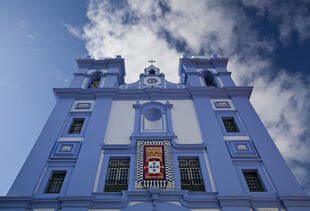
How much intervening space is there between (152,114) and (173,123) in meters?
2.22

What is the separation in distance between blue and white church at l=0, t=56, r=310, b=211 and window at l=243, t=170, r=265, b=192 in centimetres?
5

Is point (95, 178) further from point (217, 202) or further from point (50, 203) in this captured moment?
point (217, 202)

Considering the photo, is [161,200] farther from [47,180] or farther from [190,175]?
[47,180]

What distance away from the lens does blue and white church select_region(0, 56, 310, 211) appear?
10.3 meters

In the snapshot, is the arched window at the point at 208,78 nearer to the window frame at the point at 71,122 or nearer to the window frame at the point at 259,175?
the window frame at the point at 259,175

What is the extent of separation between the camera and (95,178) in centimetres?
1145

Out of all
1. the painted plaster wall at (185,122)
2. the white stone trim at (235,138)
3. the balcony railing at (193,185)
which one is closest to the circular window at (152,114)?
the painted plaster wall at (185,122)

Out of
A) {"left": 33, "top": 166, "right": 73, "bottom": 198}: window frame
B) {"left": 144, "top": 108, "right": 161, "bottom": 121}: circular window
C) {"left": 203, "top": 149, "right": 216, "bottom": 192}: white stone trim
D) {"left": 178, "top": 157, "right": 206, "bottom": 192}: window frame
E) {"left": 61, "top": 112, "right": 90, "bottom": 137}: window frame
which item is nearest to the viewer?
{"left": 33, "top": 166, "right": 73, "bottom": 198}: window frame

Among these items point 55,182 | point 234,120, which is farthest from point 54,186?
point 234,120

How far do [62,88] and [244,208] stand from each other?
1480 centimetres

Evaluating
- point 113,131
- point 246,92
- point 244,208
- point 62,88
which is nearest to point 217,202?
point 244,208

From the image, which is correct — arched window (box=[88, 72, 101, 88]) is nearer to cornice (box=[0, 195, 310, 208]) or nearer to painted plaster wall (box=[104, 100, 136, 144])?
painted plaster wall (box=[104, 100, 136, 144])

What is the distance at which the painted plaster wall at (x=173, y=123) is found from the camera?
13.9 metres

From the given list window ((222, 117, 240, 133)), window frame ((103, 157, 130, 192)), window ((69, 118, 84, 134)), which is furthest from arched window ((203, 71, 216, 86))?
window ((69, 118, 84, 134))
